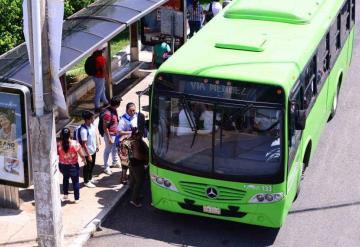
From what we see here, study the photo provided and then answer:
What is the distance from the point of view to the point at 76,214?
12117 mm

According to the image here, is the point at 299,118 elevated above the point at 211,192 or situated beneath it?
elevated above

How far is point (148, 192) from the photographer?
13156 mm

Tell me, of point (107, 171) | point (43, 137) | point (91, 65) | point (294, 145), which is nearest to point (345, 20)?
point (91, 65)

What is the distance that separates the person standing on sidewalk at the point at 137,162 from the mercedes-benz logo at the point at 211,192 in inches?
60.7

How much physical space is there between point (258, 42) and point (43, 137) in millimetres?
4180

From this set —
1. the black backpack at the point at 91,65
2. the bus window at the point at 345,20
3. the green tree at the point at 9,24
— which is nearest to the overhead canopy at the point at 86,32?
the black backpack at the point at 91,65

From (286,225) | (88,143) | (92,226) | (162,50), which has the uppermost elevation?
(88,143)

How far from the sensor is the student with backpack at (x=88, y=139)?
12.4 meters

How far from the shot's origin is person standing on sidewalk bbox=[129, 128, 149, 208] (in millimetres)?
12133

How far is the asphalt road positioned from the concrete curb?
119 mm

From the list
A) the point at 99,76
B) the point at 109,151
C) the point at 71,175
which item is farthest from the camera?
the point at 99,76

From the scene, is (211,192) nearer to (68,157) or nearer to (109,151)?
(68,157)

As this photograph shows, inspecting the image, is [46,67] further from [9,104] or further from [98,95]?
[98,95]

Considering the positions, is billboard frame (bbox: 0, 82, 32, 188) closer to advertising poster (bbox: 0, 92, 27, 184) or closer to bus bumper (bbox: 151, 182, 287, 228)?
advertising poster (bbox: 0, 92, 27, 184)
